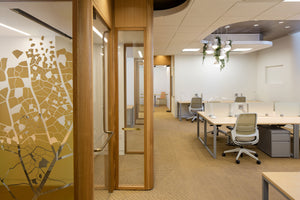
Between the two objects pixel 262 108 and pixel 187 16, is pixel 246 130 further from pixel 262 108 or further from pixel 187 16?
pixel 187 16

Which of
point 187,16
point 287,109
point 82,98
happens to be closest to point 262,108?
point 287,109

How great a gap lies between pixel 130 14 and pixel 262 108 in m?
4.16

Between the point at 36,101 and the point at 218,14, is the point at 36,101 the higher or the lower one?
the lower one

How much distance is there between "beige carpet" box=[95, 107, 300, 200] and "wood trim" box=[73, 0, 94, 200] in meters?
0.52

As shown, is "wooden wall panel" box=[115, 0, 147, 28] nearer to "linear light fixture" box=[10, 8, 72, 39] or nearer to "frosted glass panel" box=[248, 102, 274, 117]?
"linear light fixture" box=[10, 8, 72, 39]

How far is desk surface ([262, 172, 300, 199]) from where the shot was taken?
1446 millimetres

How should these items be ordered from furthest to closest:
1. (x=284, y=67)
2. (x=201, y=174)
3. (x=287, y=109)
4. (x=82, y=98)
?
(x=284, y=67), (x=287, y=109), (x=201, y=174), (x=82, y=98)

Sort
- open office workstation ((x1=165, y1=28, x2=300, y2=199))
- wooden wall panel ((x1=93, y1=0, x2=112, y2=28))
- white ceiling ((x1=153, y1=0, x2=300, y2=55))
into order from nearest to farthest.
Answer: wooden wall panel ((x1=93, y1=0, x2=112, y2=28)) → white ceiling ((x1=153, y1=0, x2=300, y2=55)) → open office workstation ((x1=165, y1=28, x2=300, y2=199))

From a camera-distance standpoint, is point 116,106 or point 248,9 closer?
point 116,106

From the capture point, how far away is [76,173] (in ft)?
5.74

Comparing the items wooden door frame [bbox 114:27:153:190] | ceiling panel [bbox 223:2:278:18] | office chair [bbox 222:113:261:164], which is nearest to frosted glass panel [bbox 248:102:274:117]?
office chair [bbox 222:113:261:164]

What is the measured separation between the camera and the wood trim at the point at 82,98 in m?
1.70

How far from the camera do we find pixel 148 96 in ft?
9.67

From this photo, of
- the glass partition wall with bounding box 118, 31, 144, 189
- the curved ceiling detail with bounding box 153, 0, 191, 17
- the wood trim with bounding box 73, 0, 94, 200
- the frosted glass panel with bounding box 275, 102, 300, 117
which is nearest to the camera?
the wood trim with bounding box 73, 0, 94, 200
